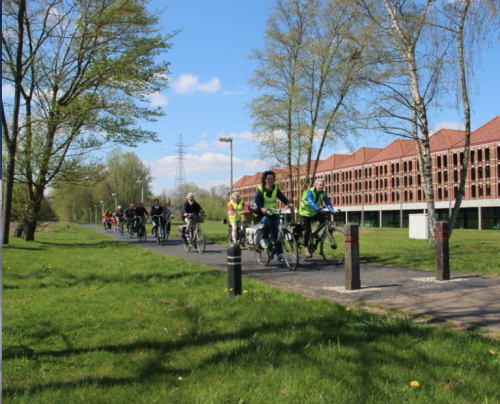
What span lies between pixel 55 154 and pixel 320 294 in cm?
1758

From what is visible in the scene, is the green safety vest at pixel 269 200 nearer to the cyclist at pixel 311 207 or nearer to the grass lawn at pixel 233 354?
the cyclist at pixel 311 207

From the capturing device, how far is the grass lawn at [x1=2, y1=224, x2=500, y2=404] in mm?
2939

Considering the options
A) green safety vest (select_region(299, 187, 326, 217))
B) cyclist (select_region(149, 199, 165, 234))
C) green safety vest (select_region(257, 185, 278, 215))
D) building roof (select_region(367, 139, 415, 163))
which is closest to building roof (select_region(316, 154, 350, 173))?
building roof (select_region(367, 139, 415, 163))

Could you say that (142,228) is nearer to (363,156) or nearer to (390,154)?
(390,154)

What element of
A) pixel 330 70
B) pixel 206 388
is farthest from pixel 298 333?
pixel 330 70

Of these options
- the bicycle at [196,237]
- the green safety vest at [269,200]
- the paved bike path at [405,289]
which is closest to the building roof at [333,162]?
the bicycle at [196,237]

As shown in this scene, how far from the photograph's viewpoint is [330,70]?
76.3 feet

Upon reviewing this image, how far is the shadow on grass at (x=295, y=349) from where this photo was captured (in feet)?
10.5

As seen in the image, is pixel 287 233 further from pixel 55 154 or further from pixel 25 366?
pixel 55 154

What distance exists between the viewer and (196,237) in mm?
14094

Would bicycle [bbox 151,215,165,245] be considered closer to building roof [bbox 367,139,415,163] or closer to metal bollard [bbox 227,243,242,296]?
metal bollard [bbox 227,243,242,296]

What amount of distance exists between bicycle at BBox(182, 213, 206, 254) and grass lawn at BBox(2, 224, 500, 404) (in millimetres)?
7695

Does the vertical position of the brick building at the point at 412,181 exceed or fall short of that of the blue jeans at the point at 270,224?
it exceeds it

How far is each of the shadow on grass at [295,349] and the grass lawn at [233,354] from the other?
0.01 m
